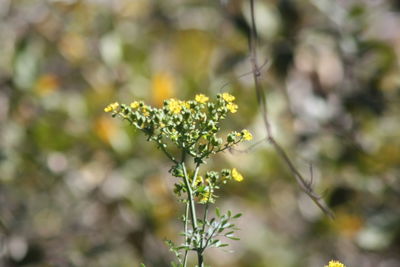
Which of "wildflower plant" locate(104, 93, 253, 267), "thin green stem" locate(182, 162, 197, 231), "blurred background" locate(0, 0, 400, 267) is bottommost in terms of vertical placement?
"thin green stem" locate(182, 162, 197, 231)

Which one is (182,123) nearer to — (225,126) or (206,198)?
(206,198)

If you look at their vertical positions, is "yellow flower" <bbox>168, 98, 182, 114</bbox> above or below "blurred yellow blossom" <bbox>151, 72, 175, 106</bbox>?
below

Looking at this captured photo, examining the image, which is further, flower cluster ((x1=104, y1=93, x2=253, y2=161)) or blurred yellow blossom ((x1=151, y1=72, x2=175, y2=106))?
blurred yellow blossom ((x1=151, y1=72, x2=175, y2=106))

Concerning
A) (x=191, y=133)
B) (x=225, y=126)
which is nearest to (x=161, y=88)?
(x=225, y=126)

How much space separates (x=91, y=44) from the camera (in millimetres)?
2836

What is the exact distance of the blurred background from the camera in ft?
7.59

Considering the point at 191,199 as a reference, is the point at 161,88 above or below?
above

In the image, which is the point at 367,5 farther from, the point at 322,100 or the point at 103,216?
the point at 103,216

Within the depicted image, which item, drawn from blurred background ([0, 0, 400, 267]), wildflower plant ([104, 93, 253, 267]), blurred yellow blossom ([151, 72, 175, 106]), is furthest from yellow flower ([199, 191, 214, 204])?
blurred yellow blossom ([151, 72, 175, 106])

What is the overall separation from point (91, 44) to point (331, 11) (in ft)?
3.19

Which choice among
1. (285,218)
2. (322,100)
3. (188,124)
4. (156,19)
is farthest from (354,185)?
(188,124)

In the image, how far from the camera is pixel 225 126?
7.50 ft

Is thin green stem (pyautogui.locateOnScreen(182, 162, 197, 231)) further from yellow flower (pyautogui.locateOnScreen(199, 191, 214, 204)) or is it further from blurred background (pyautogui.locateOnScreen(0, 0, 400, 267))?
blurred background (pyautogui.locateOnScreen(0, 0, 400, 267))

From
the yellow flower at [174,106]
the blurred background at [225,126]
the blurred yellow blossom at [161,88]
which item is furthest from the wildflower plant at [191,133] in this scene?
the blurred yellow blossom at [161,88]
